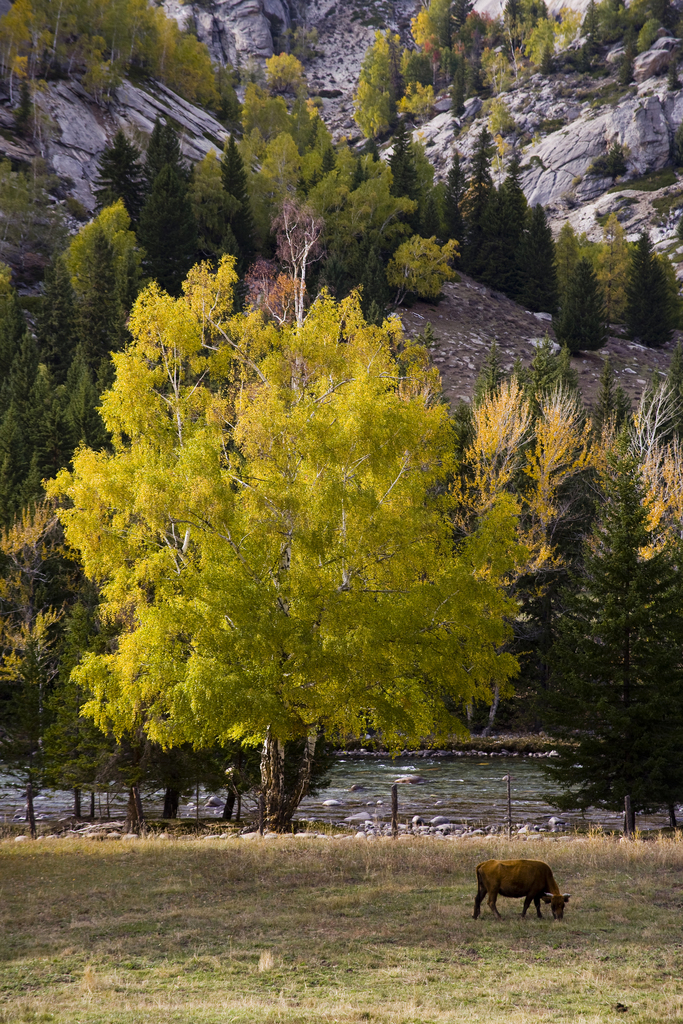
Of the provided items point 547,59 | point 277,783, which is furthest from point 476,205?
point 547,59

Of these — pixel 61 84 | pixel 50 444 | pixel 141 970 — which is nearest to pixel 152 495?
pixel 141 970

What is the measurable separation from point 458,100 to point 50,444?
17578 cm

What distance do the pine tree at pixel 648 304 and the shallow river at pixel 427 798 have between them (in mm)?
64097

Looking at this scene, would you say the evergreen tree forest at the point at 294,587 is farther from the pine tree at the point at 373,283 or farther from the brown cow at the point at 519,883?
the pine tree at the point at 373,283

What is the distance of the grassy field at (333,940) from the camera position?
630cm

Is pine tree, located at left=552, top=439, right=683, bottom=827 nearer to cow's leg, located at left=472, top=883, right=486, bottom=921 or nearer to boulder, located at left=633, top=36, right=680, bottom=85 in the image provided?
cow's leg, located at left=472, top=883, right=486, bottom=921

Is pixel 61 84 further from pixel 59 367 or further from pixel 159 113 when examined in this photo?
pixel 59 367

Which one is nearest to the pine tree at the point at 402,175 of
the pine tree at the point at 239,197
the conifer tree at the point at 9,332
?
the pine tree at the point at 239,197

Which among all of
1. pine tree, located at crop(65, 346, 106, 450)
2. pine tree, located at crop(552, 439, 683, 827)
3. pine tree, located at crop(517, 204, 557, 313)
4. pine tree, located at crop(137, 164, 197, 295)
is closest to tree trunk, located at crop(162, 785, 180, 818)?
pine tree, located at crop(552, 439, 683, 827)

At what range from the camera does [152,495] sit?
14.8 metres

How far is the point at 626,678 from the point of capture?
18594 mm

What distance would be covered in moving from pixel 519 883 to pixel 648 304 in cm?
8694

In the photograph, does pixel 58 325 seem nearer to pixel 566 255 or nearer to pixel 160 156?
pixel 160 156

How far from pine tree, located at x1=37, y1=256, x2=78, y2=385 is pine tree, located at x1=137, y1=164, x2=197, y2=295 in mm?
8757
